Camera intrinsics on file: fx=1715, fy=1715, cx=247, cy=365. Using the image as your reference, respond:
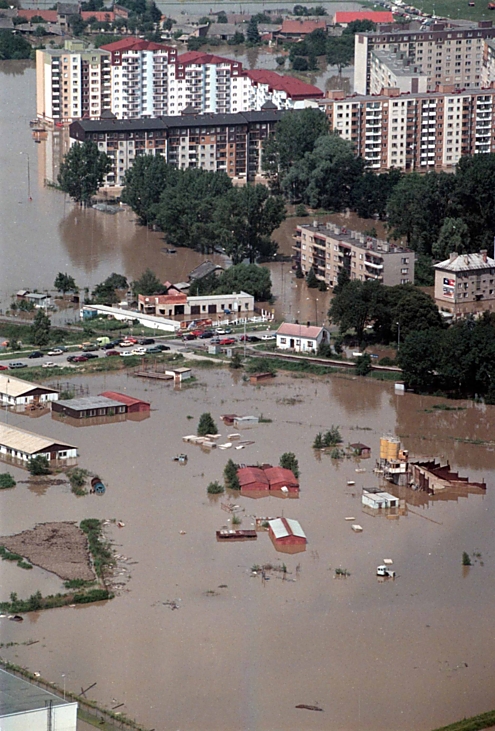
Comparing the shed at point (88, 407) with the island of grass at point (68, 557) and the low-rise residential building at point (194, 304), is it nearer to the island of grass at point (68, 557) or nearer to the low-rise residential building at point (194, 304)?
the island of grass at point (68, 557)

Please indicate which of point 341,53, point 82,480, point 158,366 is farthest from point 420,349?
point 341,53

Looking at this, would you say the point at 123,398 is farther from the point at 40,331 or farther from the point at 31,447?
the point at 40,331

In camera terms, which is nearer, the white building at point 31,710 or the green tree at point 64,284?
the white building at point 31,710

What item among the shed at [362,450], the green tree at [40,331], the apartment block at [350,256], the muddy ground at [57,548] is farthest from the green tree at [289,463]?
the apartment block at [350,256]

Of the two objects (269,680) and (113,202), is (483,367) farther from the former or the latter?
(113,202)

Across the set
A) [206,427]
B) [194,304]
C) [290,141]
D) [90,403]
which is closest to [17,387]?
[90,403]

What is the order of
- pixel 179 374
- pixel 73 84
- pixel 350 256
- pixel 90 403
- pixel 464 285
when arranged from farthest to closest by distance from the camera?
pixel 73 84
pixel 350 256
pixel 464 285
pixel 179 374
pixel 90 403
